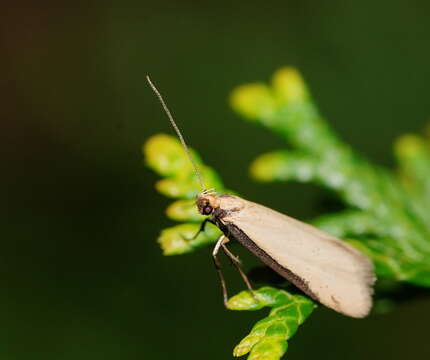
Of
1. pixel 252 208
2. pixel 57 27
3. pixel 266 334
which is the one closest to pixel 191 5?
pixel 57 27

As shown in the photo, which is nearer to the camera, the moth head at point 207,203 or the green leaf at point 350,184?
the moth head at point 207,203

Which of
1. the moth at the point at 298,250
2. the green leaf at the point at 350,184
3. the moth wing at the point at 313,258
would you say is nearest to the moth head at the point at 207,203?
the moth at the point at 298,250

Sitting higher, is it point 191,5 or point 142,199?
point 191,5

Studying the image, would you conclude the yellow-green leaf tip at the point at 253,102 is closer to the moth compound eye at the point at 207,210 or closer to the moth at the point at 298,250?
the moth at the point at 298,250

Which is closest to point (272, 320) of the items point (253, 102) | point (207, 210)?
point (207, 210)

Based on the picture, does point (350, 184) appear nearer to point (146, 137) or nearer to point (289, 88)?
point (289, 88)

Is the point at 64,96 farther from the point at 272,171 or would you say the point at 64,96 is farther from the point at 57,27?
the point at 272,171
